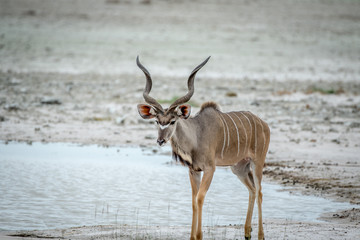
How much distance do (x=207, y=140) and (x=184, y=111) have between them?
0.39m

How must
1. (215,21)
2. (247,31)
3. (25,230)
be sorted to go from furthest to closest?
1. (215,21)
2. (247,31)
3. (25,230)

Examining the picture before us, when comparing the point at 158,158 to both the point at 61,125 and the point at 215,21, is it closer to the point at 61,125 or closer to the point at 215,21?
the point at 61,125

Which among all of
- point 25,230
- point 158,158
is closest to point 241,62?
point 158,158

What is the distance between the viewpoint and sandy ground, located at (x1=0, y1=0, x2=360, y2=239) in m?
9.61

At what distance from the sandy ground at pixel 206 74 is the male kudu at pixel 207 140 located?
547mm

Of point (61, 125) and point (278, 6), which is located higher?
point (278, 6)

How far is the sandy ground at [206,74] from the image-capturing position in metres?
9.61

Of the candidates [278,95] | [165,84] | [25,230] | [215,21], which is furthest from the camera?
[215,21]

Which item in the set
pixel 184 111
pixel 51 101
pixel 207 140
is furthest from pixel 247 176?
pixel 51 101

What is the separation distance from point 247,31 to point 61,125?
17126mm

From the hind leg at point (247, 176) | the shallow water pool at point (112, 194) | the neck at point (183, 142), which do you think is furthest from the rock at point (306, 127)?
the neck at point (183, 142)

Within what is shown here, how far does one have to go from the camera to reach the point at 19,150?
32.0 ft

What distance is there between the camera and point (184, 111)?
17.5 ft

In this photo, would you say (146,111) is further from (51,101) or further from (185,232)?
(51,101)
